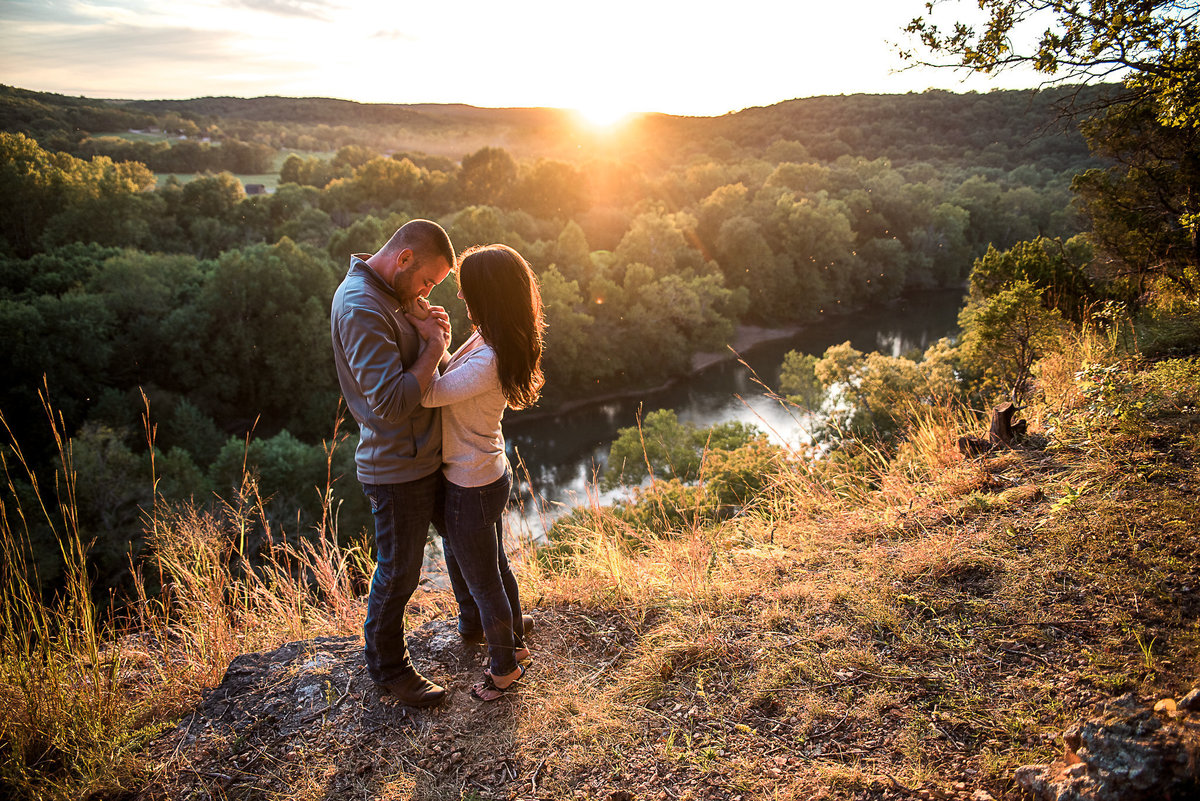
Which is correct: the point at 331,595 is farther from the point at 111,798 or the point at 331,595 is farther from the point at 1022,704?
the point at 1022,704

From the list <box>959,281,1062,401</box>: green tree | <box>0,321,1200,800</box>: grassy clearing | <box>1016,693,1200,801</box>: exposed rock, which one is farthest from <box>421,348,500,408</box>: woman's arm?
<box>959,281,1062,401</box>: green tree

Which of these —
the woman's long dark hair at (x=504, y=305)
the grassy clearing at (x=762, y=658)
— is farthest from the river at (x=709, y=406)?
the woman's long dark hair at (x=504, y=305)

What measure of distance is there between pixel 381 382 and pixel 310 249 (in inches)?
1192

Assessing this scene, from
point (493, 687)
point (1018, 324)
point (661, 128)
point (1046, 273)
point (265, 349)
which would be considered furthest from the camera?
point (661, 128)

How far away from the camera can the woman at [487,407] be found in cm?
221

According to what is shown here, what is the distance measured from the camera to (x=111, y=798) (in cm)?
221

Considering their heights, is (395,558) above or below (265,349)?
above

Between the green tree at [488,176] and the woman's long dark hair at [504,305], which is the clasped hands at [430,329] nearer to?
the woman's long dark hair at [504,305]

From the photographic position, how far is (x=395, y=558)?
2.41 meters

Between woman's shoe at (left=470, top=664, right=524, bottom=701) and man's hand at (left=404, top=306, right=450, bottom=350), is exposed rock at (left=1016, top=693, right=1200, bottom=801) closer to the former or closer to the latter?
woman's shoe at (left=470, top=664, right=524, bottom=701)

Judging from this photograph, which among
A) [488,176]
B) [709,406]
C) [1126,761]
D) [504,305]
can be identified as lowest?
[709,406]

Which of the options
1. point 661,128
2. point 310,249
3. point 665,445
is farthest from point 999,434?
point 661,128

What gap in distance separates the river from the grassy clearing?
12.4 metres

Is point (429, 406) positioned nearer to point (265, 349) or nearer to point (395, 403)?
point (395, 403)
